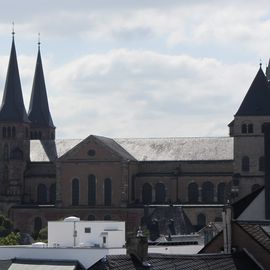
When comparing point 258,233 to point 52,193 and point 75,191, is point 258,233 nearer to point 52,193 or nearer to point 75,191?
point 75,191

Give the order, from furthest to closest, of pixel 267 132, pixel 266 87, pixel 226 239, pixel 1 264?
pixel 266 87
pixel 267 132
pixel 1 264
pixel 226 239

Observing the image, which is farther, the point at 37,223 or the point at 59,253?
the point at 37,223

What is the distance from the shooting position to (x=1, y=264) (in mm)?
57438

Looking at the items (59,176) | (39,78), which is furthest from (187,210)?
(39,78)

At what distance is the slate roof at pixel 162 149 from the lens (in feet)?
477

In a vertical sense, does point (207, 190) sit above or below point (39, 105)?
below

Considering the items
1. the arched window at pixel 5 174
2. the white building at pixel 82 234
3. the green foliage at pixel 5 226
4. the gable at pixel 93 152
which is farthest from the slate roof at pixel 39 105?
the white building at pixel 82 234

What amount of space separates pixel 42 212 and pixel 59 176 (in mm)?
4706

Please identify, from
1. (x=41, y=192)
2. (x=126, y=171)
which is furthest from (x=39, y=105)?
(x=126, y=171)

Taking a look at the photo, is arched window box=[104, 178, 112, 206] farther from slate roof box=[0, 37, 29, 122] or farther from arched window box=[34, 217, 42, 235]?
slate roof box=[0, 37, 29, 122]

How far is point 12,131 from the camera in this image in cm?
15212

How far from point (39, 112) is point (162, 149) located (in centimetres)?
2261

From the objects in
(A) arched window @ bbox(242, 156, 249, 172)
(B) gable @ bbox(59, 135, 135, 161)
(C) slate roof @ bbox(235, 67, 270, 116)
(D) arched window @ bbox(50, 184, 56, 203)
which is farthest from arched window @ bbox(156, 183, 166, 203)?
(C) slate roof @ bbox(235, 67, 270, 116)

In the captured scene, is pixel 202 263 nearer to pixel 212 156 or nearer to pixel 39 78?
pixel 212 156
